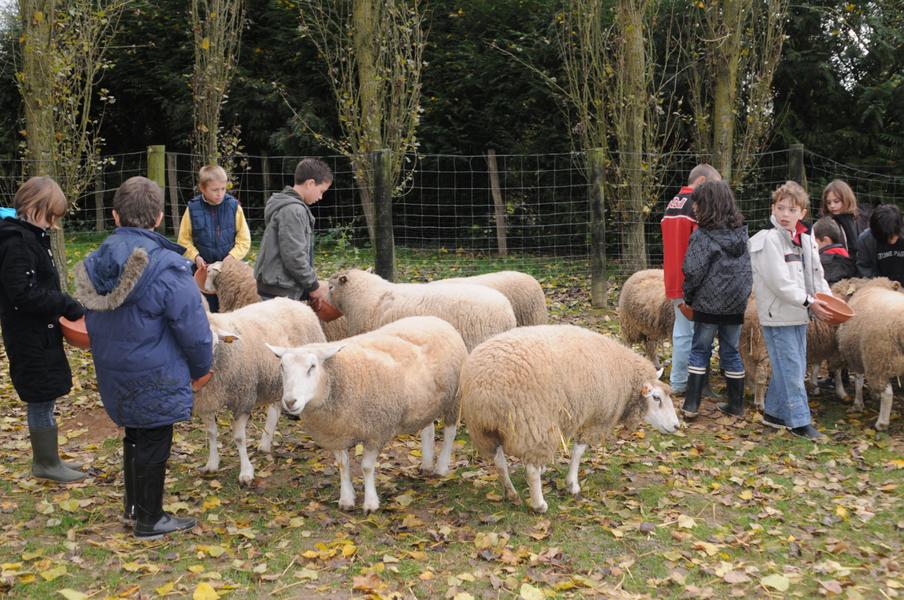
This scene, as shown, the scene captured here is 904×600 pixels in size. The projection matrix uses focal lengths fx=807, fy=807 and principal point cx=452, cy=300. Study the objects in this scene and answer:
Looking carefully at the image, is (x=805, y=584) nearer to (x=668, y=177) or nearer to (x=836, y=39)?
(x=668, y=177)

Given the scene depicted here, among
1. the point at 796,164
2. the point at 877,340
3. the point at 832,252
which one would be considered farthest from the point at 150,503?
the point at 796,164

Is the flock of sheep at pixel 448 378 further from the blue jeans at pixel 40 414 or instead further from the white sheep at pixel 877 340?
the blue jeans at pixel 40 414

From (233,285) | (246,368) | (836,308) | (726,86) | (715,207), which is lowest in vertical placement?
(246,368)

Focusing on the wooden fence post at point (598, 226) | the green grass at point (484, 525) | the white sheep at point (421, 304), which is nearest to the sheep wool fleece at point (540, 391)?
the green grass at point (484, 525)

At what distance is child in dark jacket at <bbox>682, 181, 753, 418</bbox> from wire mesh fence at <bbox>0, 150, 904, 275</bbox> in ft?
15.9

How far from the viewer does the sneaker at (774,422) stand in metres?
6.66

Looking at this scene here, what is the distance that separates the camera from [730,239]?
655 centimetres

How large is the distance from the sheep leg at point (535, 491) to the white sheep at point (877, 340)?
3.33m

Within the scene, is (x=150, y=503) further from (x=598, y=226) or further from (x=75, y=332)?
Answer: (x=598, y=226)

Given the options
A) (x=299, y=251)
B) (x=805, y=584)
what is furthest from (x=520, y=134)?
(x=805, y=584)

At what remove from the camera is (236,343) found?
5.51m

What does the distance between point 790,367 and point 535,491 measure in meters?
2.73

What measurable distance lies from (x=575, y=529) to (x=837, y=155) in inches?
418

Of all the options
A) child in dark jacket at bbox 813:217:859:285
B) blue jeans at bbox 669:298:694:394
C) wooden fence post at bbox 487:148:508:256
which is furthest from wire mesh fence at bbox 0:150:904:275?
blue jeans at bbox 669:298:694:394
